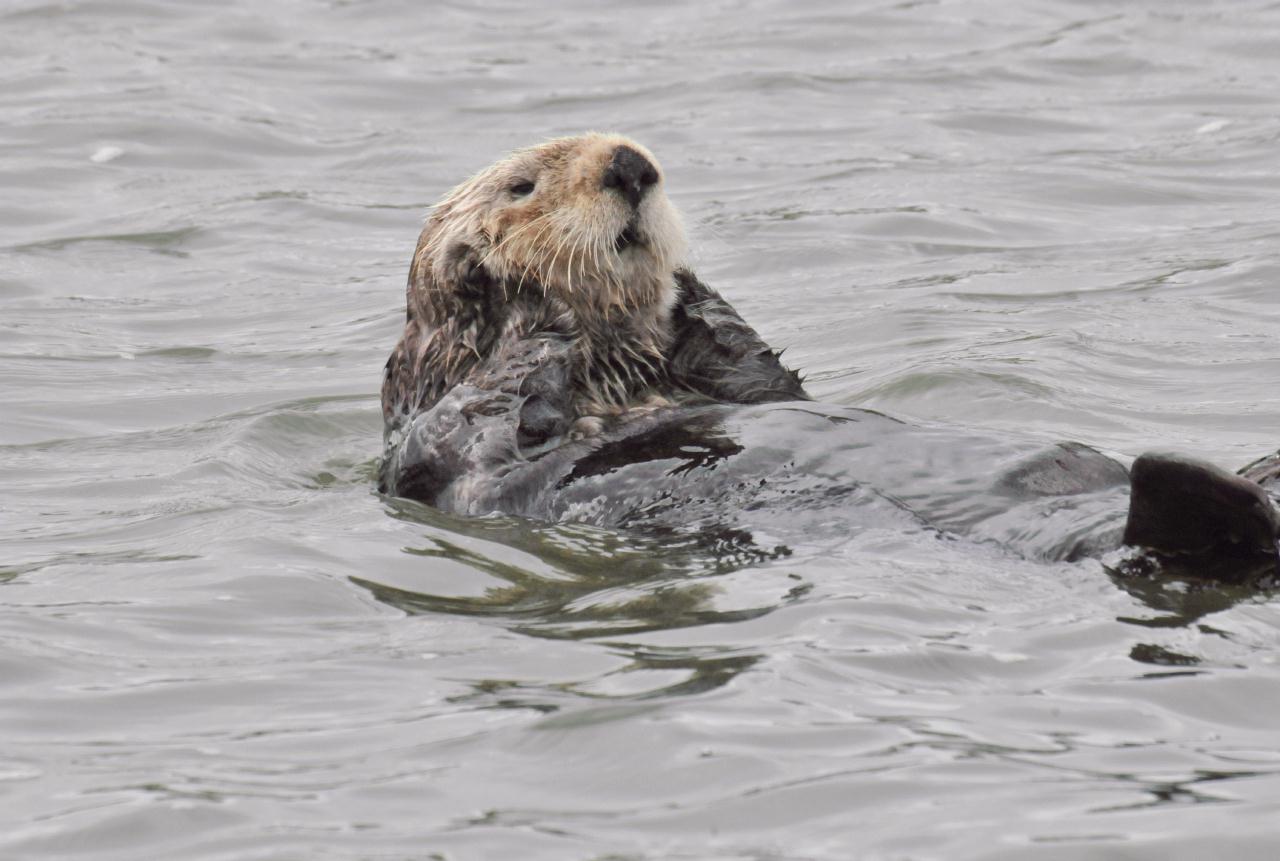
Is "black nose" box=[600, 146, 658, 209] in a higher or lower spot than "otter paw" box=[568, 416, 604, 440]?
higher

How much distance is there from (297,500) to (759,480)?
155 cm

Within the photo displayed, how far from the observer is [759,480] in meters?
4.57

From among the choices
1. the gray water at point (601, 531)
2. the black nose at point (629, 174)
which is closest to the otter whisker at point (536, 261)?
the black nose at point (629, 174)

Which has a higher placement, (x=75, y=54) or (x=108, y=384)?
(x=75, y=54)

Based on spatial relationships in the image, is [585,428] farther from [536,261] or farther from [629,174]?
[629,174]

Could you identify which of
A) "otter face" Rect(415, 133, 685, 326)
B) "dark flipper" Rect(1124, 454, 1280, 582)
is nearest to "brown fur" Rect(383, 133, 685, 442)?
"otter face" Rect(415, 133, 685, 326)

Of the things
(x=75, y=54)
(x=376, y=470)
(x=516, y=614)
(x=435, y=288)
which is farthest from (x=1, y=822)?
(x=75, y=54)

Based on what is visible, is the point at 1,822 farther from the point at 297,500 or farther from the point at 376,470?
the point at 376,470

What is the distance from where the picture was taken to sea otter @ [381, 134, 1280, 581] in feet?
13.8

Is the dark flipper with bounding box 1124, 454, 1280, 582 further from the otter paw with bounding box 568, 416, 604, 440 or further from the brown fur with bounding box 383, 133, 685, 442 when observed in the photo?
the brown fur with bounding box 383, 133, 685, 442

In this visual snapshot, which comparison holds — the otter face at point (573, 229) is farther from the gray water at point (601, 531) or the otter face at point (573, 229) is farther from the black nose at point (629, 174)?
the gray water at point (601, 531)

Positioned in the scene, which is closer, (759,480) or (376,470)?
(759,480)

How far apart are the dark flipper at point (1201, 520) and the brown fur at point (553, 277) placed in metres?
1.72

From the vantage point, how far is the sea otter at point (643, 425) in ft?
13.8
